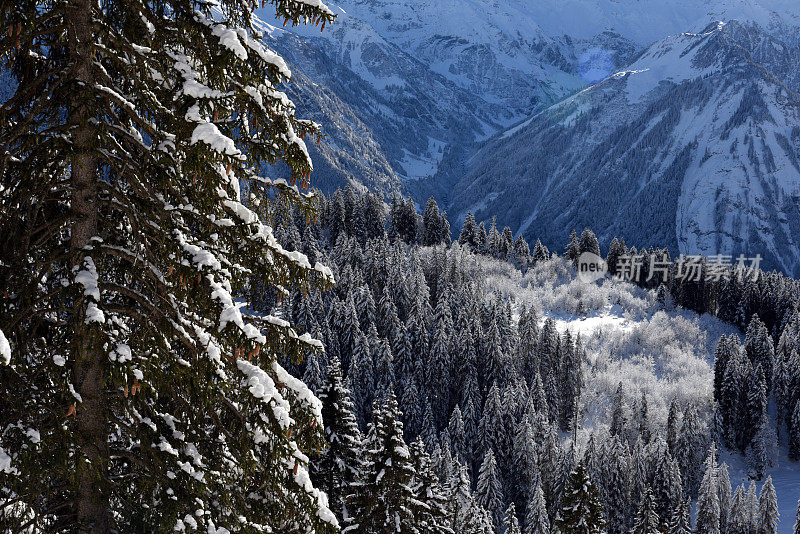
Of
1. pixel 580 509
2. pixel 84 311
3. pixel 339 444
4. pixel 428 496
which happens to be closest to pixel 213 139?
pixel 84 311

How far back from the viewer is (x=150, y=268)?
5.62m

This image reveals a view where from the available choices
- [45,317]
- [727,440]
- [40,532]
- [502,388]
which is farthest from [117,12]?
[727,440]

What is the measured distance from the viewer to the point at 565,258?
135 meters

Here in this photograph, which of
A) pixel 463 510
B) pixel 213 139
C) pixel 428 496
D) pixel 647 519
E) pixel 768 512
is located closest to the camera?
pixel 213 139

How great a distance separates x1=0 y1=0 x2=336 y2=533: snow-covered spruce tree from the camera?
5195 mm

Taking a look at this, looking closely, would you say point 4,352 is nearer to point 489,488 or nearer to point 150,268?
point 150,268

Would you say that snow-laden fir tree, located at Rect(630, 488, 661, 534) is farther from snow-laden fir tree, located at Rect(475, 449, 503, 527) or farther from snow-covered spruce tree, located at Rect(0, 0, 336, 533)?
snow-covered spruce tree, located at Rect(0, 0, 336, 533)

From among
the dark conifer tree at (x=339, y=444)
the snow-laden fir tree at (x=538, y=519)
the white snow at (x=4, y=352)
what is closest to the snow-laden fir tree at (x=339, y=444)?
the dark conifer tree at (x=339, y=444)

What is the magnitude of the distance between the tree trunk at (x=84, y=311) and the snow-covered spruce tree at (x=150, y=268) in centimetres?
2

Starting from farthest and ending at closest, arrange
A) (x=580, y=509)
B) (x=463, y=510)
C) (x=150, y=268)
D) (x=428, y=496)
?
(x=463, y=510) → (x=580, y=509) → (x=428, y=496) → (x=150, y=268)

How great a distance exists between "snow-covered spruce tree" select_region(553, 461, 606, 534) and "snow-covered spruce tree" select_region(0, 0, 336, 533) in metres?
22.4

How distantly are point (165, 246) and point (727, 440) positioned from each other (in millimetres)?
95535

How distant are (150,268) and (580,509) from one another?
24.5m

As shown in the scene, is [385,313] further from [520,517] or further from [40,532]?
[40,532]
